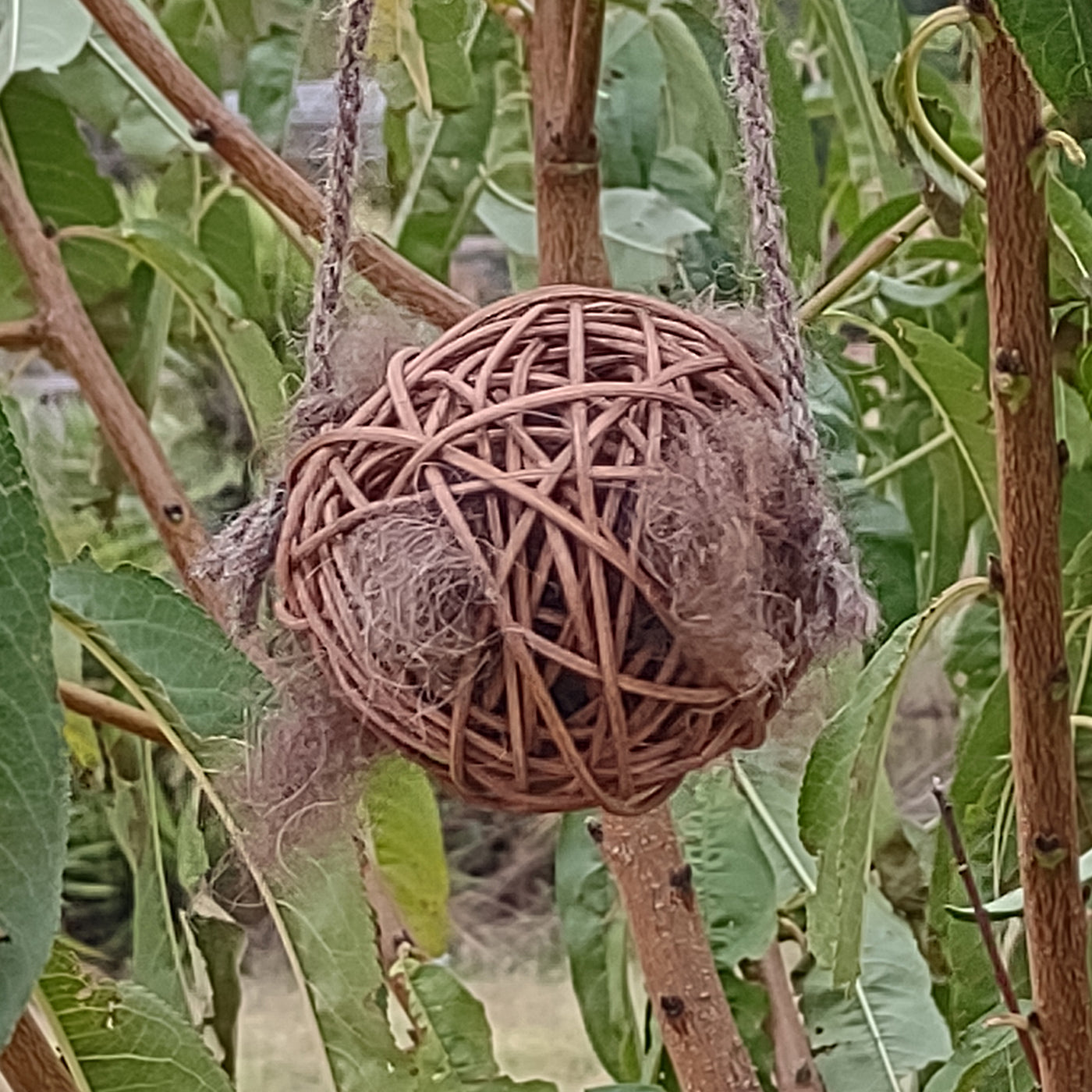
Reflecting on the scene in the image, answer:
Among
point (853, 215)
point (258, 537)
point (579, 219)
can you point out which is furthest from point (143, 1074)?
point (853, 215)

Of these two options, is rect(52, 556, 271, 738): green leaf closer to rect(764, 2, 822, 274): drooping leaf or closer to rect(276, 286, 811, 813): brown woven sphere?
rect(276, 286, 811, 813): brown woven sphere

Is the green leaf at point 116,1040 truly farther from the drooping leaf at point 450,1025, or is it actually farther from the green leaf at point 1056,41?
the green leaf at point 1056,41

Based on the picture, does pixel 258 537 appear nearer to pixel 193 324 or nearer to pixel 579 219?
pixel 579 219

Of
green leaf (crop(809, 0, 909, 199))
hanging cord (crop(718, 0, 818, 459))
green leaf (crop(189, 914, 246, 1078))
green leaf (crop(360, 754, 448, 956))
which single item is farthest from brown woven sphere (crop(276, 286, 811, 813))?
green leaf (crop(189, 914, 246, 1078))

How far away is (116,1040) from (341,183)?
0.23m

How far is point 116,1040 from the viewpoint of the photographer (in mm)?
417

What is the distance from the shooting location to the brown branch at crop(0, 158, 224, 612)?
0.54 metres

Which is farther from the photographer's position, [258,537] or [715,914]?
[715,914]

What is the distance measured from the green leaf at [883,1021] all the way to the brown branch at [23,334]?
15.4 inches

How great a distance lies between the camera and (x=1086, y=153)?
369 mm

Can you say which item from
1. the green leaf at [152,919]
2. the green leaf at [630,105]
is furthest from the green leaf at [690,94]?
the green leaf at [152,919]

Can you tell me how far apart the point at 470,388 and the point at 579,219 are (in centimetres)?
16

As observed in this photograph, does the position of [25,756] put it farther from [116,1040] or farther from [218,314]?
[218,314]

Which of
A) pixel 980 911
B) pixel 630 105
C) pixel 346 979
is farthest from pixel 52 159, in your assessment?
pixel 980 911
